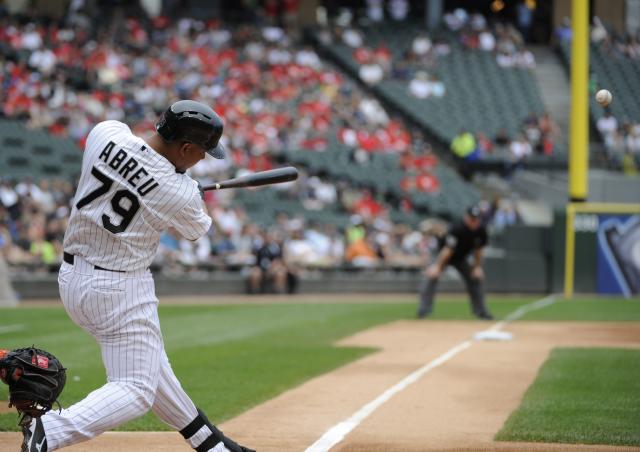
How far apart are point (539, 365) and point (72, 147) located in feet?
52.2

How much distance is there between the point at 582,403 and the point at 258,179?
3.47 metres

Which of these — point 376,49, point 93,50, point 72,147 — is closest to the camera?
point 72,147

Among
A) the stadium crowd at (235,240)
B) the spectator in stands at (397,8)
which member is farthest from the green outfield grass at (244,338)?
the spectator in stands at (397,8)

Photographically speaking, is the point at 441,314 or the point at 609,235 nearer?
the point at 441,314

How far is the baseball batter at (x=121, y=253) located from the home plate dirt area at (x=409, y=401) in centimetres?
133

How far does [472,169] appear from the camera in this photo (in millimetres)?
27094

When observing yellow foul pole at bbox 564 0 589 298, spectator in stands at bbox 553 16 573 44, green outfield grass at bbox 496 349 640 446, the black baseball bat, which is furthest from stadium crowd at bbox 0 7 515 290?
the black baseball bat

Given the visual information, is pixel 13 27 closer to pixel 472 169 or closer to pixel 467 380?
pixel 472 169

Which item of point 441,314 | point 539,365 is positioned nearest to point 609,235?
point 441,314

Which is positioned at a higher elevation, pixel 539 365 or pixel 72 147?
pixel 72 147

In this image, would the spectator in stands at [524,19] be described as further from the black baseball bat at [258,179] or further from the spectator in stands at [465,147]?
the black baseball bat at [258,179]

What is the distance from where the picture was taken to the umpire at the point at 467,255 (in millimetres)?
15250

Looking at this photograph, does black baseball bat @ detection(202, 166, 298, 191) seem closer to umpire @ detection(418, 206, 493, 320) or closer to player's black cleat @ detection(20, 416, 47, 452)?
player's black cleat @ detection(20, 416, 47, 452)

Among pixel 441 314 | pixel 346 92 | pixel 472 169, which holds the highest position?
pixel 346 92
